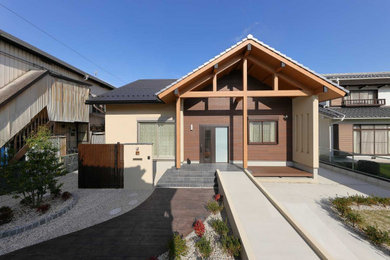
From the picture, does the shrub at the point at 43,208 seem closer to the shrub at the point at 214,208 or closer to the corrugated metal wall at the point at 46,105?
the corrugated metal wall at the point at 46,105

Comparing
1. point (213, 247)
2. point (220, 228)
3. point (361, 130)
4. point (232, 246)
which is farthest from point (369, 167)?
point (213, 247)

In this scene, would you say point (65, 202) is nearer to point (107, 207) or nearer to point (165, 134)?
point (107, 207)

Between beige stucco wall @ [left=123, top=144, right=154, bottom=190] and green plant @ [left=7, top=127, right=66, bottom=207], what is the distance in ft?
7.32

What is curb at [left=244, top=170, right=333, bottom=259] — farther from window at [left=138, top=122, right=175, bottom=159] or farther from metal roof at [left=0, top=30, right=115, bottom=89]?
metal roof at [left=0, top=30, right=115, bottom=89]

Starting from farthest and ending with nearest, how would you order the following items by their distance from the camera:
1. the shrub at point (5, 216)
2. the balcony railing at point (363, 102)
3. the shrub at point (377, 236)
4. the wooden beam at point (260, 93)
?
the balcony railing at point (363, 102)
the wooden beam at point (260, 93)
the shrub at point (5, 216)
the shrub at point (377, 236)

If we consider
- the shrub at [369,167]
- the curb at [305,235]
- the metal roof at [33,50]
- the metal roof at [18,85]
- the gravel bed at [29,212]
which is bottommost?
the gravel bed at [29,212]

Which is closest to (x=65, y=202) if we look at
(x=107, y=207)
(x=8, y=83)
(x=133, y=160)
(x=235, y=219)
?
(x=107, y=207)

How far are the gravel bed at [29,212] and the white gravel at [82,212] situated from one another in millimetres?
360

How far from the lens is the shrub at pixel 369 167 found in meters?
7.26

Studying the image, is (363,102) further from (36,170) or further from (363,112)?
(36,170)

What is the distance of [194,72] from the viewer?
6605 millimetres

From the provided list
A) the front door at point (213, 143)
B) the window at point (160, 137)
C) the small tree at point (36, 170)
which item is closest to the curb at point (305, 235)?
the front door at point (213, 143)

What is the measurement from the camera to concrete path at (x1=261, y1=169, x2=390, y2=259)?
3.30 m

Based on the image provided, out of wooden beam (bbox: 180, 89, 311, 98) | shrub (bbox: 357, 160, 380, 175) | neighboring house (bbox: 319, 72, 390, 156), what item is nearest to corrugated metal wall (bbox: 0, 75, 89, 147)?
wooden beam (bbox: 180, 89, 311, 98)
